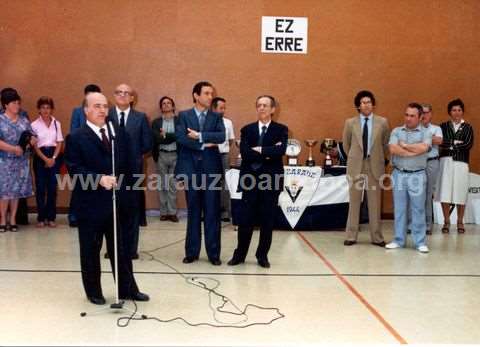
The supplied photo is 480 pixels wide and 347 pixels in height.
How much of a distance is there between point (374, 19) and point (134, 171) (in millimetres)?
5677

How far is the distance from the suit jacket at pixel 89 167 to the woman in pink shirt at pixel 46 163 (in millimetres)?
3579

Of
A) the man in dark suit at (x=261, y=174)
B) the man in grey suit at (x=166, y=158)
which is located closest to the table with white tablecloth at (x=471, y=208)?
the man in grey suit at (x=166, y=158)

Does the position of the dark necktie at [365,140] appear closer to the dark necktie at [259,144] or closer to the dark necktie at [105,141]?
the dark necktie at [259,144]

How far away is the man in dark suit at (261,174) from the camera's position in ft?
17.6

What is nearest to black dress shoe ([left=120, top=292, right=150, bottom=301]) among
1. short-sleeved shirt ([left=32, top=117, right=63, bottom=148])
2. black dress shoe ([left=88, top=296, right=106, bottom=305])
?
black dress shoe ([left=88, top=296, right=106, bottom=305])

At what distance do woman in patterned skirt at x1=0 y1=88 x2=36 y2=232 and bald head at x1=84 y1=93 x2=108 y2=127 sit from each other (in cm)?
344

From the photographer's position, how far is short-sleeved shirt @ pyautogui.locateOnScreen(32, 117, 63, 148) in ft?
24.6

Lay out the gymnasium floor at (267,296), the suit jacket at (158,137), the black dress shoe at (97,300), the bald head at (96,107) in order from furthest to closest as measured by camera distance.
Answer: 1. the suit jacket at (158,137)
2. the black dress shoe at (97,300)
3. the bald head at (96,107)
4. the gymnasium floor at (267,296)

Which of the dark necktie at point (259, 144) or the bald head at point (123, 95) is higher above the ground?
the bald head at point (123, 95)

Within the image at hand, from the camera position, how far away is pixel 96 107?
392 centimetres

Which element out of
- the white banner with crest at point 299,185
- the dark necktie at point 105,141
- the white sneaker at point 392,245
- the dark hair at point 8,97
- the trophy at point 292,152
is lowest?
the white sneaker at point 392,245

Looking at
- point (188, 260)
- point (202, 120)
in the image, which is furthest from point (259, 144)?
point (188, 260)

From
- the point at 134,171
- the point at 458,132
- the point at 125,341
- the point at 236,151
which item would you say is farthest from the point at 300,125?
the point at 125,341

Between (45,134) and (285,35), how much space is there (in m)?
3.76
